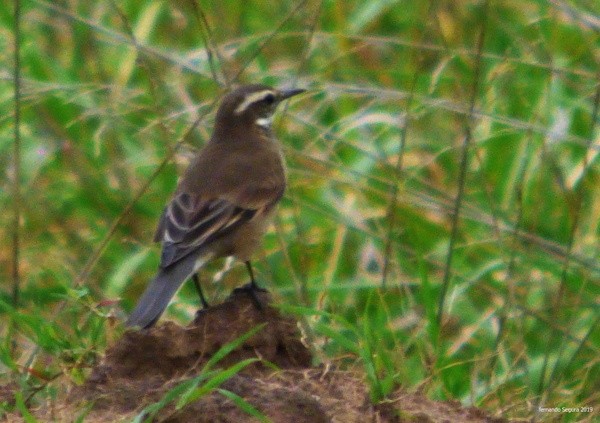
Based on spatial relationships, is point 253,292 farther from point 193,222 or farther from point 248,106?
point 248,106

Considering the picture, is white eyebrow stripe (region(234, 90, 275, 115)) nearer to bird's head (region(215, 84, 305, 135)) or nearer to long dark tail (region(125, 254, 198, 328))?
bird's head (region(215, 84, 305, 135))

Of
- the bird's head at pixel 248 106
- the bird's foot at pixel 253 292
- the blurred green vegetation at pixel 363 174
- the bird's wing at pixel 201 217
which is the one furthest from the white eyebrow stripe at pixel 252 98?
the bird's foot at pixel 253 292

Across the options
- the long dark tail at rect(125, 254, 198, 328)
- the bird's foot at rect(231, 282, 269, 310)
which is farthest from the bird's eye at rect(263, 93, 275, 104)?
the bird's foot at rect(231, 282, 269, 310)

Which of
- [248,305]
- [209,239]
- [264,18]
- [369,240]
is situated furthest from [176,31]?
[248,305]

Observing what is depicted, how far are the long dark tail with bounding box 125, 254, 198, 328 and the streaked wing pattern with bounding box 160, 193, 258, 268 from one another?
0.13 ft

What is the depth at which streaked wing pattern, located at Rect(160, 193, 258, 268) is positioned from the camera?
6688mm

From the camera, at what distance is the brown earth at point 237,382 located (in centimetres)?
507

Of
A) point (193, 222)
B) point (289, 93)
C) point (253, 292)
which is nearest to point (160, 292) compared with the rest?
point (253, 292)

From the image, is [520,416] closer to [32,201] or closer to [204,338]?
[204,338]

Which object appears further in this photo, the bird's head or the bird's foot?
the bird's head

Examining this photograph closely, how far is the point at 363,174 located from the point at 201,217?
1240 millimetres

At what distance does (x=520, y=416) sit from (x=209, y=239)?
189 cm

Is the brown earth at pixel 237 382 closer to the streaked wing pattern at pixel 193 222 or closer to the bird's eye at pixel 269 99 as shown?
the streaked wing pattern at pixel 193 222

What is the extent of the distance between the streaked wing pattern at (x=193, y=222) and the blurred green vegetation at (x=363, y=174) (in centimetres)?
28
